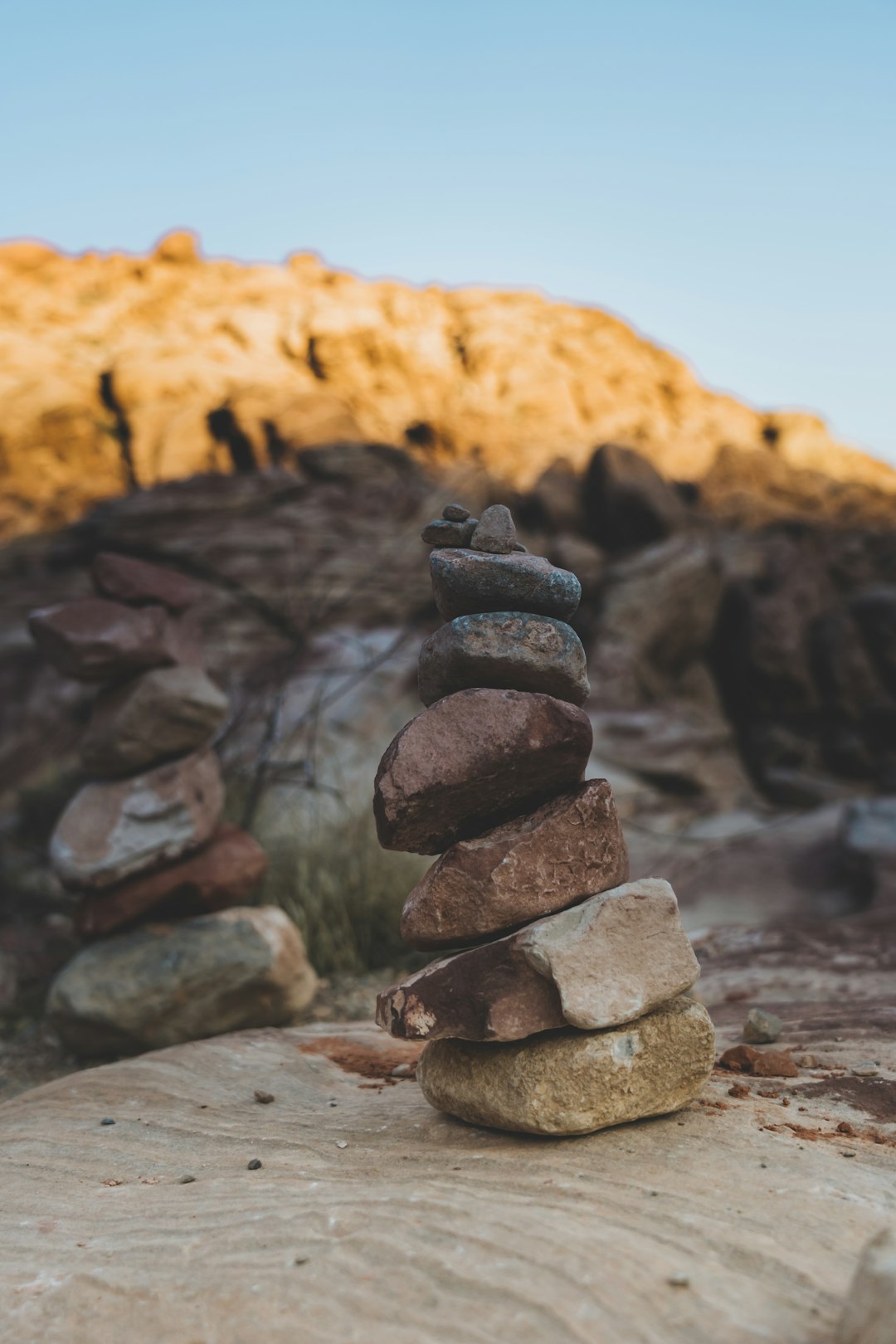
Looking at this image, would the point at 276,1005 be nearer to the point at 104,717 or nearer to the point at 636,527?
the point at 104,717

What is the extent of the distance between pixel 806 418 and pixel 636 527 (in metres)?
16.8

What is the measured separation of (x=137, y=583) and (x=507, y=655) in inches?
106

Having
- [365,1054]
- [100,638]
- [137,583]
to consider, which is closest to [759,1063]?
[365,1054]

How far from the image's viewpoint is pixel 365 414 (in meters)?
25.0

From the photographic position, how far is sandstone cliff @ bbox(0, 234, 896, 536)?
22203 millimetres

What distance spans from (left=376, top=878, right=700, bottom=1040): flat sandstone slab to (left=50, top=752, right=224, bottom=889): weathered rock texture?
2161 millimetres

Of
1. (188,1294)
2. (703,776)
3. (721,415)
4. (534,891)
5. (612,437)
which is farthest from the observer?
(721,415)

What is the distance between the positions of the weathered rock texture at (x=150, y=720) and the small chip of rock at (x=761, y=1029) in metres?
2.84

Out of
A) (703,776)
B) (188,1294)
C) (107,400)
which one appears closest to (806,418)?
(107,400)

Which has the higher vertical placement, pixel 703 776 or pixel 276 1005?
pixel 703 776

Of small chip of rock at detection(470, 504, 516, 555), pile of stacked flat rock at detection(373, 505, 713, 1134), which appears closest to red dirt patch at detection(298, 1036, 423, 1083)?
pile of stacked flat rock at detection(373, 505, 713, 1134)

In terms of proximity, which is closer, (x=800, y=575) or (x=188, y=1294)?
(x=188, y=1294)

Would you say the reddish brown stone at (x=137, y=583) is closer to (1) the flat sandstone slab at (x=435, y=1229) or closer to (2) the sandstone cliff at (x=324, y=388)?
(1) the flat sandstone slab at (x=435, y=1229)

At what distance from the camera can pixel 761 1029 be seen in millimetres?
3617
